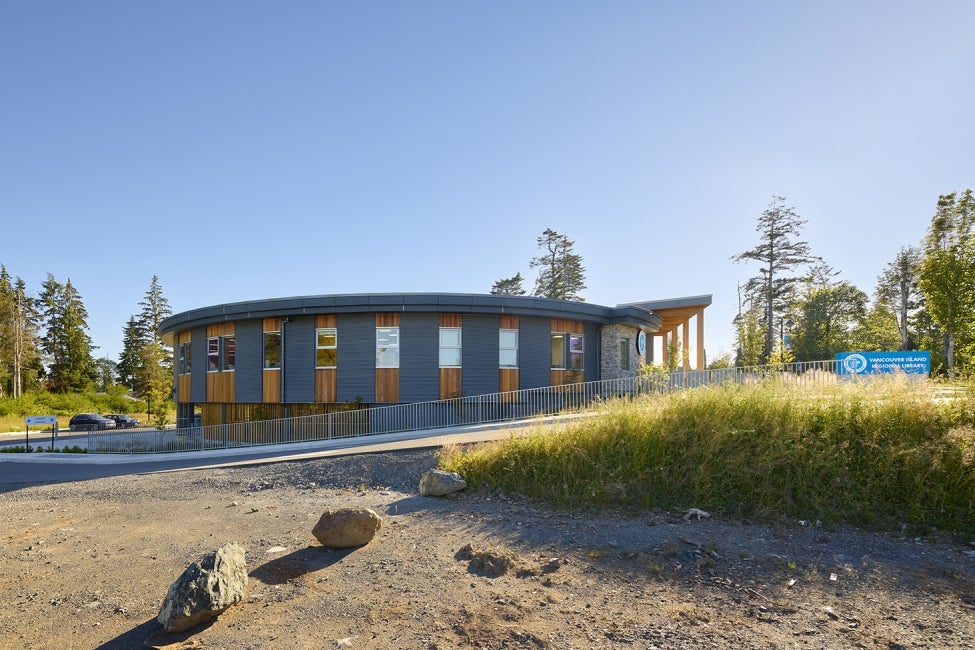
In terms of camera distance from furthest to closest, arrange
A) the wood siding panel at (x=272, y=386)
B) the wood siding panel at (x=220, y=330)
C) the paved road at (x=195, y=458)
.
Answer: the wood siding panel at (x=220, y=330)
the wood siding panel at (x=272, y=386)
the paved road at (x=195, y=458)

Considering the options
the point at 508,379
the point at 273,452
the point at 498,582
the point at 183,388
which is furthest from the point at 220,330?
the point at 498,582

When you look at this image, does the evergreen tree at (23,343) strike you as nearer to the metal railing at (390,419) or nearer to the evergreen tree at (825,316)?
the metal railing at (390,419)

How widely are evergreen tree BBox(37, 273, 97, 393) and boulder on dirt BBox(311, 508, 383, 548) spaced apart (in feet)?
221

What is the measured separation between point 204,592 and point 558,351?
18007 millimetres

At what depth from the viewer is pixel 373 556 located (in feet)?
16.7

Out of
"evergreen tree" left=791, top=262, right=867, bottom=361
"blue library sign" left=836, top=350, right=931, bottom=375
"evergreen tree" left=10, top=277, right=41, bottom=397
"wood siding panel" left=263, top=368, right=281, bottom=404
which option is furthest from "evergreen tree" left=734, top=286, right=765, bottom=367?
"evergreen tree" left=10, top=277, right=41, bottom=397

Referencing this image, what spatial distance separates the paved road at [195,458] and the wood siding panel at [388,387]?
3.39 metres

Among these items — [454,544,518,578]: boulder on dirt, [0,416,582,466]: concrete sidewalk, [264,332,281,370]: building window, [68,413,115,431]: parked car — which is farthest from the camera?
[68,413,115,431]: parked car

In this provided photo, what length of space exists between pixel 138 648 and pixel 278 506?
12.5 feet

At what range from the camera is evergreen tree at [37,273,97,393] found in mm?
57531

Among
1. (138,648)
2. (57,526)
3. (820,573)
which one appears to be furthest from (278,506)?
(820,573)

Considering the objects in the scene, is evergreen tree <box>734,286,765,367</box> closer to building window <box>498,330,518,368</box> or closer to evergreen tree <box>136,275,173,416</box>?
building window <box>498,330,518,368</box>

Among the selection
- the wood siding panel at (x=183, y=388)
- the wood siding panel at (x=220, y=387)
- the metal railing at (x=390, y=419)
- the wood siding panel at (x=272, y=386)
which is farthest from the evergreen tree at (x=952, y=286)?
the wood siding panel at (x=183, y=388)

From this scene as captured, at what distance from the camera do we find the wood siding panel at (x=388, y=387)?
19266 millimetres
